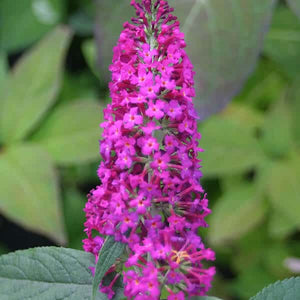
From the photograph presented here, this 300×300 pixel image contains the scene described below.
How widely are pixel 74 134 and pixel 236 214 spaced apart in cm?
50

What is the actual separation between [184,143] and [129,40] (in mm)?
148

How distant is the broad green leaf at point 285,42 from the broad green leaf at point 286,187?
27 centimetres

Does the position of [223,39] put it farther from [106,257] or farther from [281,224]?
[106,257]

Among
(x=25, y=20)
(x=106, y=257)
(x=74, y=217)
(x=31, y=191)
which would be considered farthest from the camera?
(x=25, y=20)

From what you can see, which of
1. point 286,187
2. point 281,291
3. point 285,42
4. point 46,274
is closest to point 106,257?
point 46,274

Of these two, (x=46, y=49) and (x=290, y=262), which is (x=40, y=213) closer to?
(x=46, y=49)

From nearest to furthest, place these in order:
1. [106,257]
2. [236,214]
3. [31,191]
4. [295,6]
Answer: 1. [106,257]
2. [295,6]
3. [31,191]
4. [236,214]

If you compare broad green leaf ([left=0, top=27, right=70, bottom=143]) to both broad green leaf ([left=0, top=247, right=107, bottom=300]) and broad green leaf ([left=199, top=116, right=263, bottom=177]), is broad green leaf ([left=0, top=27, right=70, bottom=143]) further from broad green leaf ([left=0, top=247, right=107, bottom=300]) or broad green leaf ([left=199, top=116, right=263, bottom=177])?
broad green leaf ([left=0, top=247, right=107, bottom=300])

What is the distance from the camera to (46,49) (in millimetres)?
1476

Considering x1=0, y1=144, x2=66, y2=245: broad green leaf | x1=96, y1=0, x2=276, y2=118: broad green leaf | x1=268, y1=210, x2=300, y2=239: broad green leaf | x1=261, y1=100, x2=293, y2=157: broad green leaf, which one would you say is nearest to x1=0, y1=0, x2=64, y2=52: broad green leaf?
x1=0, y1=144, x2=66, y2=245: broad green leaf

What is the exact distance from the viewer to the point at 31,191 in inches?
51.9

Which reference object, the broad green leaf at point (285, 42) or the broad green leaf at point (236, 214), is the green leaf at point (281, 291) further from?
the broad green leaf at point (285, 42)

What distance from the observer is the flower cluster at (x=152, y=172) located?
0.58 metres

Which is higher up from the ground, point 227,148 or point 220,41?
point 220,41
